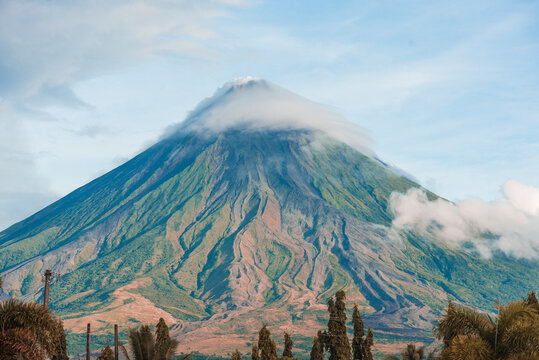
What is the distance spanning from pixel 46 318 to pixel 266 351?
39.4 m

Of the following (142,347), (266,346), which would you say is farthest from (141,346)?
(266,346)

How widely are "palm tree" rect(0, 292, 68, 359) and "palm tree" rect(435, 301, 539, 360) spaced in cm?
977

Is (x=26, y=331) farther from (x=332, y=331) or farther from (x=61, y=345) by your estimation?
(x=332, y=331)

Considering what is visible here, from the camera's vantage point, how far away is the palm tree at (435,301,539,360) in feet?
43.4

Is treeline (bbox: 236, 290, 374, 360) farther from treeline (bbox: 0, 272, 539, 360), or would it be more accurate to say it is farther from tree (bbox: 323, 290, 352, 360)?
treeline (bbox: 0, 272, 539, 360)

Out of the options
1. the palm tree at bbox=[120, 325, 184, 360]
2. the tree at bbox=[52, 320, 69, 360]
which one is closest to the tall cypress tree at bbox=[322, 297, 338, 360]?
the tree at bbox=[52, 320, 69, 360]

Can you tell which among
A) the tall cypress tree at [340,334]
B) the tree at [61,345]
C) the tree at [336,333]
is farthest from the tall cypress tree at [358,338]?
the tree at [61,345]

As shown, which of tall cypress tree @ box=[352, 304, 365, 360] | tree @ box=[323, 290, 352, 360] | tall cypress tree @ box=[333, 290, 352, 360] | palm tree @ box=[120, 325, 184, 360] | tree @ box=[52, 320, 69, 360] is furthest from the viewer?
tall cypress tree @ box=[352, 304, 365, 360]

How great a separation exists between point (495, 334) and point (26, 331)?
11.2m

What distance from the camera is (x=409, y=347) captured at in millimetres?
36094

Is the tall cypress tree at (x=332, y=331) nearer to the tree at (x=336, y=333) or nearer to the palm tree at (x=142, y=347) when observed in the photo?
the tree at (x=336, y=333)

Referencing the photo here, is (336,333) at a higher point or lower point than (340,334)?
higher

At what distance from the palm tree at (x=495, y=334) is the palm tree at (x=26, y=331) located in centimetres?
977

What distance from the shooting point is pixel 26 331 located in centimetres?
1452
